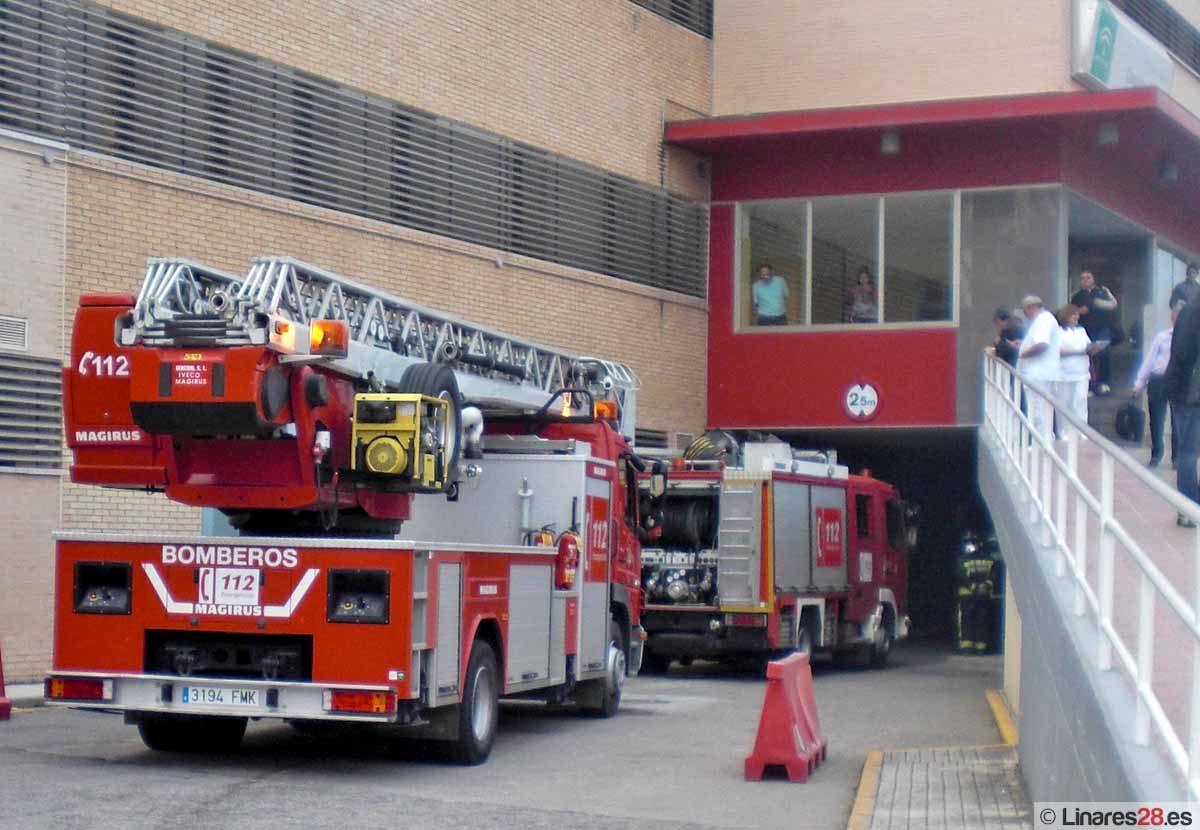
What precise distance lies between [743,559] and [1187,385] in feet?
26.4

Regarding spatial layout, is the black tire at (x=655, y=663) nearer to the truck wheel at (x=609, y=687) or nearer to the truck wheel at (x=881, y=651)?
the truck wheel at (x=881, y=651)

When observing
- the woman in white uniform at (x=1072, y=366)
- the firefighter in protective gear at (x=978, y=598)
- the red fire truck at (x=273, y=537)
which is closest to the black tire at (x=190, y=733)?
the red fire truck at (x=273, y=537)

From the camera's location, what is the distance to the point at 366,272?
21.7 m

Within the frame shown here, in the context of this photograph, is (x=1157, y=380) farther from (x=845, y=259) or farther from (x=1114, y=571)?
(x=845, y=259)

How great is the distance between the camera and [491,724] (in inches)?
505

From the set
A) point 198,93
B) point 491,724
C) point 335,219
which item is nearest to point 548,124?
point 335,219

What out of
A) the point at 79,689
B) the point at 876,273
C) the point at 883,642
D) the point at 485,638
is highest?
the point at 876,273

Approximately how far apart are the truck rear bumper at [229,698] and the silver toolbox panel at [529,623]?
2198mm

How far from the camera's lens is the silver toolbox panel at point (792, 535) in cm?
2127

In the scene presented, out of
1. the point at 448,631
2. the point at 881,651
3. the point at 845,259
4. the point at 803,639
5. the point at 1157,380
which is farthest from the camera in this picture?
the point at 845,259

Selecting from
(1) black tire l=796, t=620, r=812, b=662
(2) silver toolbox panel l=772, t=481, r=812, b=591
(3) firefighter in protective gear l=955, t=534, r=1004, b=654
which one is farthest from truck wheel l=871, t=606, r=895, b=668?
(2) silver toolbox panel l=772, t=481, r=812, b=591

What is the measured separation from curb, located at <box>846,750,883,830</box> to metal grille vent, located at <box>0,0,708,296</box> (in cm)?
1047

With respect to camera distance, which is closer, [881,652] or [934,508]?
[881,652]

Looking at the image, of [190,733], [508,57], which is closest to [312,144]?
[508,57]
